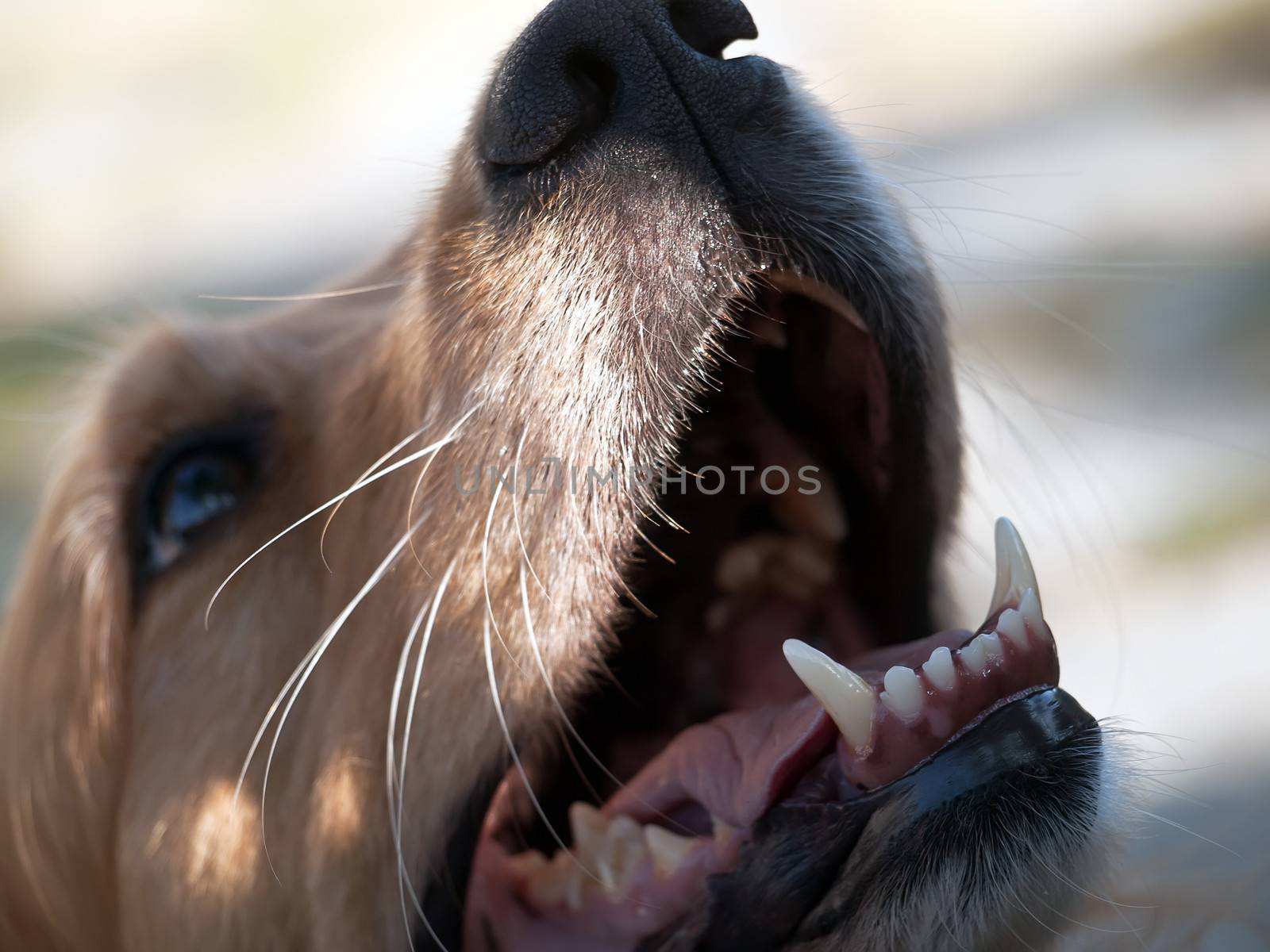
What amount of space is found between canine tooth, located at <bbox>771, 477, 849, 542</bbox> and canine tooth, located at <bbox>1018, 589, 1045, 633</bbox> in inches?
14.5

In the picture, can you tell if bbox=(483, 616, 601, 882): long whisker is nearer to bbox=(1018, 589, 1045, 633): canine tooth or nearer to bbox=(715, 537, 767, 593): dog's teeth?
bbox=(715, 537, 767, 593): dog's teeth

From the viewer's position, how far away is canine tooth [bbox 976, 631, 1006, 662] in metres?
1.56

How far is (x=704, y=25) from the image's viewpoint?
1585 mm

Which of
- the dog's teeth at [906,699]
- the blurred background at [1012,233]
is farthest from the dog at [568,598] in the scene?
the blurred background at [1012,233]

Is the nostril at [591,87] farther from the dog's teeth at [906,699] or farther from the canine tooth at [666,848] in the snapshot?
the canine tooth at [666,848]

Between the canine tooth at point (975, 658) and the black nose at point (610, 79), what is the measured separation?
70 centimetres

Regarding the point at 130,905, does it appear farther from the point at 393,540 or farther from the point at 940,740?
the point at 940,740

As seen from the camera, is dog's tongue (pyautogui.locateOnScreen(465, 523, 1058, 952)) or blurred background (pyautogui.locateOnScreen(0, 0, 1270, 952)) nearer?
dog's tongue (pyautogui.locateOnScreen(465, 523, 1058, 952))

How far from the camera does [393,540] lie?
185 centimetres

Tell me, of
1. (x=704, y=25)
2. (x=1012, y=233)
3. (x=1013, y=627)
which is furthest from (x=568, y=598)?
(x=1012, y=233)

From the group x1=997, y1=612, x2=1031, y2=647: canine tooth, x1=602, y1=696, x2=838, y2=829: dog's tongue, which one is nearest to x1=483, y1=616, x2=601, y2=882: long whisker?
x1=602, y1=696, x2=838, y2=829: dog's tongue

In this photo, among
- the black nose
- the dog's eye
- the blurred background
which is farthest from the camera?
the blurred background

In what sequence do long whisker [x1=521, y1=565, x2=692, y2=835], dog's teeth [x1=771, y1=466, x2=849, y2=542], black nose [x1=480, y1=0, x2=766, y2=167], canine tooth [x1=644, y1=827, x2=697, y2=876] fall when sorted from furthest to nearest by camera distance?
dog's teeth [x1=771, y1=466, x2=849, y2=542]
canine tooth [x1=644, y1=827, x2=697, y2=876]
long whisker [x1=521, y1=565, x2=692, y2=835]
black nose [x1=480, y1=0, x2=766, y2=167]

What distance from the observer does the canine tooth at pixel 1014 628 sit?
1581 mm
